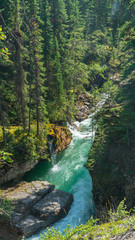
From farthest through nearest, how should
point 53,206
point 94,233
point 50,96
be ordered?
point 50,96
point 53,206
point 94,233

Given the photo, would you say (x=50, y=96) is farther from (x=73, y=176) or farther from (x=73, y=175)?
(x=73, y=176)

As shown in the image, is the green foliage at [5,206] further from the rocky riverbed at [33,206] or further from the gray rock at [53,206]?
the gray rock at [53,206]

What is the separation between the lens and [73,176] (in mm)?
16031

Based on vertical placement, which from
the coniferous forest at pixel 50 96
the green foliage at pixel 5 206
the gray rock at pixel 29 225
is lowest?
the gray rock at pixel 29 225

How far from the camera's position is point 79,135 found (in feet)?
76.7

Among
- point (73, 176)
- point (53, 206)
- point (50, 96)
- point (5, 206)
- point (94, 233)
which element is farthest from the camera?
point (50, 96)

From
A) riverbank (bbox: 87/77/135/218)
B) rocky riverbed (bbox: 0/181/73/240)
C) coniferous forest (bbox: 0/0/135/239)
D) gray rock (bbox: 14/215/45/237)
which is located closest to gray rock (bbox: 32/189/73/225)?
rocky riverbed (bbox: 0/181/73/240)

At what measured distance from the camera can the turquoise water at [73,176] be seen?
39.7ft

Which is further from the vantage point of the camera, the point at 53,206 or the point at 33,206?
the point at 53,206

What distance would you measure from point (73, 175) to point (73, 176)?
115mm

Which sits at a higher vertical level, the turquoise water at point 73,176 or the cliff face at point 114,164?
the cliff face at point 114,164

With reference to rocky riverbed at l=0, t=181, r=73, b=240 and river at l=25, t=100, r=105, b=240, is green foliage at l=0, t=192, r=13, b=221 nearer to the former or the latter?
rocky riverbed at l=0, t=181, r=73, b=240

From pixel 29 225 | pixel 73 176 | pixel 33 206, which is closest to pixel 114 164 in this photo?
pixel 73 176

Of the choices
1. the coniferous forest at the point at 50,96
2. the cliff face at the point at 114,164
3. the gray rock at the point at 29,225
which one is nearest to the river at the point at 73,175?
the gray rock at the point at 29,225
